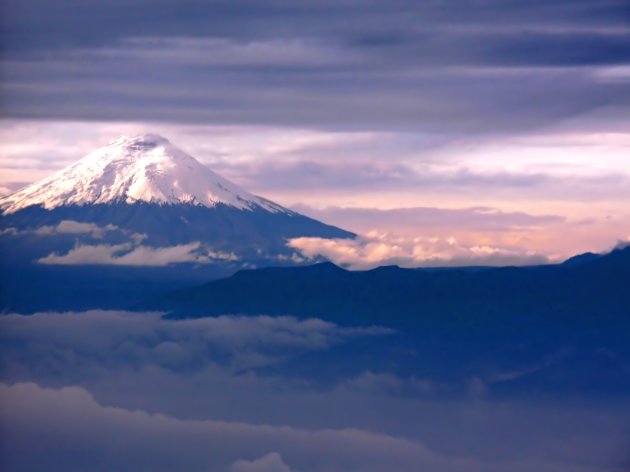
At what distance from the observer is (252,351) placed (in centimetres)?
7456

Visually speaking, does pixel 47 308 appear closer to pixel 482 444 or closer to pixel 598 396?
pixel 482 444

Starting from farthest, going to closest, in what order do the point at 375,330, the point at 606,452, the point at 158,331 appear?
the point at 158,331, the point at 375,330, the point at 606,452

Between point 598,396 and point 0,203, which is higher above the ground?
point 0,203

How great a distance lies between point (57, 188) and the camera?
270ft

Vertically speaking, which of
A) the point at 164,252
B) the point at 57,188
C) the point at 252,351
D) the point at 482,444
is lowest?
the point at 482,444

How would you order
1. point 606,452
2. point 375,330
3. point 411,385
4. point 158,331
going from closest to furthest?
point 606,452
point 411,385
point 375,330
point 158,331

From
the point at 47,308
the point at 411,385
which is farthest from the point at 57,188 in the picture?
the point at 411,385

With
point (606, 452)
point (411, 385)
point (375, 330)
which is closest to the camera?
point (606, 452)

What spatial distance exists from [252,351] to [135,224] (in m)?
14.3

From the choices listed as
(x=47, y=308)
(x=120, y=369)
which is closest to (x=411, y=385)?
(x=120, y=369)

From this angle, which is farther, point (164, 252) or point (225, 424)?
point (164, 252)

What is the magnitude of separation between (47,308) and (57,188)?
10.4 metres

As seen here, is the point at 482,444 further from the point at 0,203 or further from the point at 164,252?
the point at 0,203

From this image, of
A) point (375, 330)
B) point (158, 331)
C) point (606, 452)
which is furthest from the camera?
point (158, 331)
